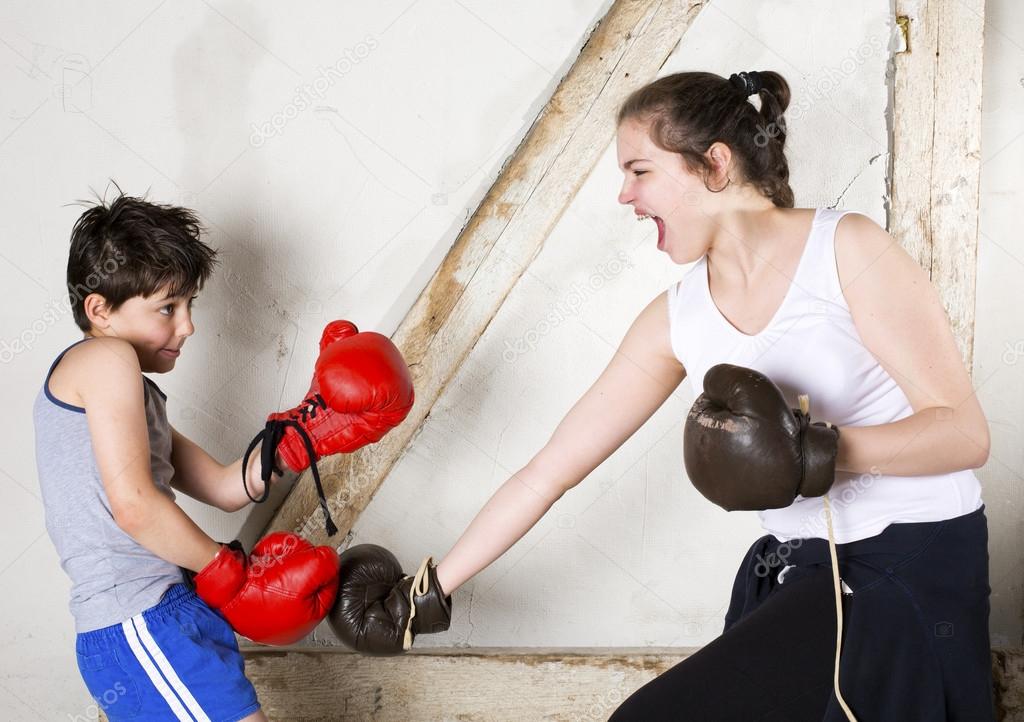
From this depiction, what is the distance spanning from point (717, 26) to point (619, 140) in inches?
32.0

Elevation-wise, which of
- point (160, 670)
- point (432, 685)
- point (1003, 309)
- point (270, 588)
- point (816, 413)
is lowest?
point (160, 670)

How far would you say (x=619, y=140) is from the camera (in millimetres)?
1834

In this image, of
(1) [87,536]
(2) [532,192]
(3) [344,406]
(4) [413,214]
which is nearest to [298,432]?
(3) [344,406]

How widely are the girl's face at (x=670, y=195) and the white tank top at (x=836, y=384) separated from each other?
197 mm

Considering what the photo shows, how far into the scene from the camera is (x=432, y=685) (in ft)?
8.33

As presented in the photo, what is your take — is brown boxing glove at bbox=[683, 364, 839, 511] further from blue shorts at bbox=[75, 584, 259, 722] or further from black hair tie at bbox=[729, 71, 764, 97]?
blue shorts at bbox=[75, 584, 259, 722]

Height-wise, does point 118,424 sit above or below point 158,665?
above

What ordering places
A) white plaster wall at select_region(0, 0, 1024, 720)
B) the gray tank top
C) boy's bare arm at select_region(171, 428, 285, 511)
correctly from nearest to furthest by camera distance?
1. the gray tank top
2. boy's bare arm at select_region(171, 428, 285, 511)
3. white plaster wall at select_region(0, 0, 1024, 720)

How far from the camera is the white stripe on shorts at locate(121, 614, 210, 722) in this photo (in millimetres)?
1811

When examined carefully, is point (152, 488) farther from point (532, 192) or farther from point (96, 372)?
Answer: point (532, 192)

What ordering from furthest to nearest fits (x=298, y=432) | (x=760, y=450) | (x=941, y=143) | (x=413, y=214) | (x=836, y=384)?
1. (x=413, y=214)
2. (x=941, y=143)
3. (x=298, y=432)
4. (x=836, y=384)
5. (x=760, y=450)

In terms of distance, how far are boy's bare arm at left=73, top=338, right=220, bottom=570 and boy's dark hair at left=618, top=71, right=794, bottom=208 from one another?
1.14 m

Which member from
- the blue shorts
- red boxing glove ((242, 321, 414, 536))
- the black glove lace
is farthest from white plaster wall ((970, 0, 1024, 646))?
the blue shorts

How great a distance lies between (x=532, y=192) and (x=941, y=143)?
106 centimetres
